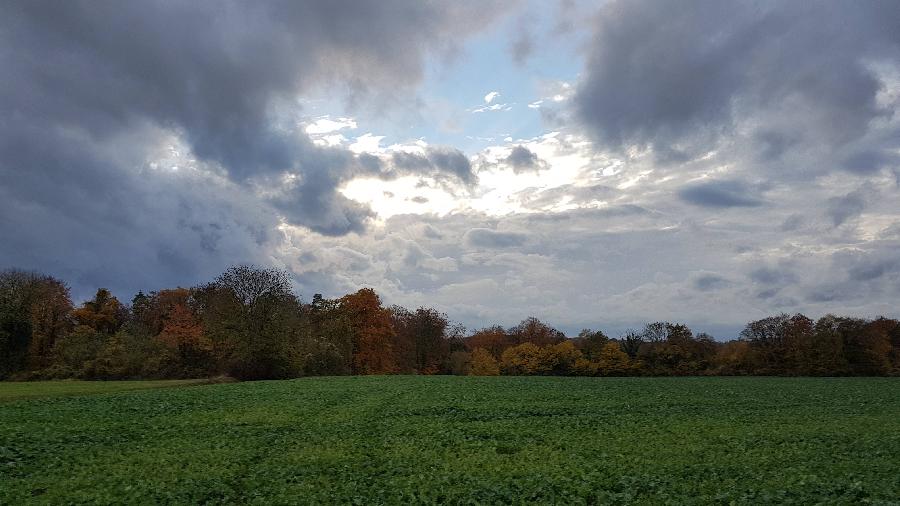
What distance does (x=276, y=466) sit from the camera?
21.2 m

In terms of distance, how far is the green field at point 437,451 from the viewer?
57.0 ft

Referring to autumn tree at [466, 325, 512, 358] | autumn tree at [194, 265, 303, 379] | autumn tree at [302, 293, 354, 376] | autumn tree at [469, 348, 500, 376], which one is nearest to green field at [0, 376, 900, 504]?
autumn tree at [194, 265, 303, 379]

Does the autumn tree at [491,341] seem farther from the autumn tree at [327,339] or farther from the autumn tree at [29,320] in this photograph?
the autumn tree at [29,320]

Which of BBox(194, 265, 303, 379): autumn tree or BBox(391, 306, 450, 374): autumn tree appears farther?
BBox(391, 306, 450, 374): autumn tree

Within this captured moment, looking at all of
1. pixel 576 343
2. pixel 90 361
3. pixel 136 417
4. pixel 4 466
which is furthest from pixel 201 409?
pixel 576 343

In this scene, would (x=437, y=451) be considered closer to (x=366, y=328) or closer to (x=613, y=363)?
(x=366, y=328)

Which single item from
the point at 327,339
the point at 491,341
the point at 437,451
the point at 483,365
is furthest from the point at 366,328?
the point at 437,451

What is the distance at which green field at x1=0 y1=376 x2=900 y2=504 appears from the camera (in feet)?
57.0

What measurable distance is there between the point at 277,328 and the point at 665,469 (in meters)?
53.8

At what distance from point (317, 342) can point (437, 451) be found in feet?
189

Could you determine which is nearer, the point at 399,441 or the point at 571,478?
the point at 571,478

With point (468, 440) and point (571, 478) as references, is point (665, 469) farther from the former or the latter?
point (468, 440)

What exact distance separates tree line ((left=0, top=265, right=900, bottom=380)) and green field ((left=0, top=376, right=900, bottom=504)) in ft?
83.5

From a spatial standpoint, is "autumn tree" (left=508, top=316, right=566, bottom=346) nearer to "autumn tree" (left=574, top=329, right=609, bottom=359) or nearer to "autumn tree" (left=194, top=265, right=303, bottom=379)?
"autumn tree" (left=574, top=329, right=609, bottom=359)
